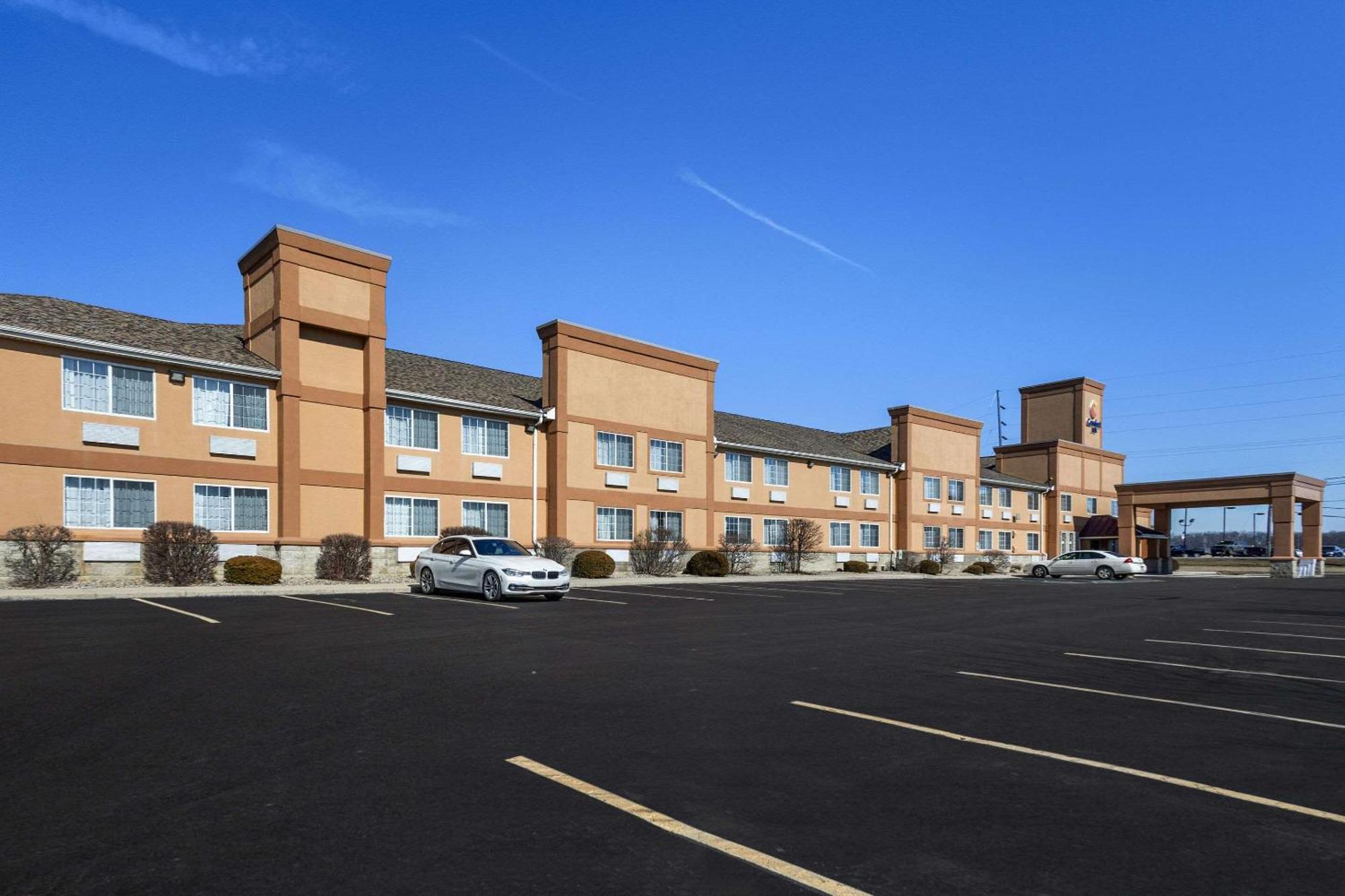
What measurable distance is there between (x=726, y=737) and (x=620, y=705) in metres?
1.38

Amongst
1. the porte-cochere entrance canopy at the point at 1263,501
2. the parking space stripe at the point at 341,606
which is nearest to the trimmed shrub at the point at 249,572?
the parking space stripe at the point at 341,606

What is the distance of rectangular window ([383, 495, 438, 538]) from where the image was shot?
28141 mm

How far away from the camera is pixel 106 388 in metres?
23.2

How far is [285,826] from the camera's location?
4465 millimetres

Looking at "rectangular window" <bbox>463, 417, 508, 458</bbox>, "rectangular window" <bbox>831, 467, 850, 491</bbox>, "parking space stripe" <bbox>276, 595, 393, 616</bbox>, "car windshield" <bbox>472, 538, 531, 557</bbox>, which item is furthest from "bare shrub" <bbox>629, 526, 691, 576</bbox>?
"parking space stripe" <bbox>276, 595, 393, 616</bbox>

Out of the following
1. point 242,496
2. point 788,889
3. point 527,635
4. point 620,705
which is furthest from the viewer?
point 242,496

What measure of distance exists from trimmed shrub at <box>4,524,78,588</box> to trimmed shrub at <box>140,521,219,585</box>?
1702mm

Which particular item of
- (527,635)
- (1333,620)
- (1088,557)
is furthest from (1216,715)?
(1088,557)

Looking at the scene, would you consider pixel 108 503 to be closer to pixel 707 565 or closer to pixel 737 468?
pixel 707 565

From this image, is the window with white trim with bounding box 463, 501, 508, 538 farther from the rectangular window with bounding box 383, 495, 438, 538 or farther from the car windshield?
the car windshield

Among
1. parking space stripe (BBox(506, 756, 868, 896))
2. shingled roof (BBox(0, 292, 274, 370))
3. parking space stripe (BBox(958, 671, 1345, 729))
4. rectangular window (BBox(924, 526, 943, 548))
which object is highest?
shingled roof (BBox(0, 292, 274, 370))

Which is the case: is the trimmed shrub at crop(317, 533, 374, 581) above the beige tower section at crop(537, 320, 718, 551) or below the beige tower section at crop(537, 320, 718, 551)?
below

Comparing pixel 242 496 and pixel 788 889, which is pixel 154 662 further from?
pixel 242 496

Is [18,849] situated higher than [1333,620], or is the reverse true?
[18,849]
